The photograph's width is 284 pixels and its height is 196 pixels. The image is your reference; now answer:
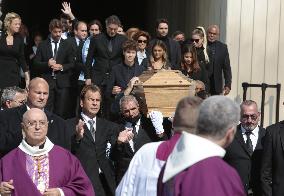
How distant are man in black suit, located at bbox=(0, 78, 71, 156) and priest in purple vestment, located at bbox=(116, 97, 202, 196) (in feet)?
9.21

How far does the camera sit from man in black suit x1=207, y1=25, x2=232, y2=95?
12492 mm

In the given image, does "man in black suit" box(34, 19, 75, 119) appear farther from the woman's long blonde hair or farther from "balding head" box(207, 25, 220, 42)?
"balding head" box(207, 25, 220, 42)

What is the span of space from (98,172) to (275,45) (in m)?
5.13

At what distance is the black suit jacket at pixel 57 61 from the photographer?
40.9ft

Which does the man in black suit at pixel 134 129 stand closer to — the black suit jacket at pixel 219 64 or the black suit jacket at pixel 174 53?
the black suit jacket at pixel 174 53

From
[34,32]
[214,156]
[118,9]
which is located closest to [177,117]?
[214,156]

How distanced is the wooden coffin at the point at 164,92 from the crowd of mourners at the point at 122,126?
0.11 metres

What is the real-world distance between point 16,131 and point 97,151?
0.94 metres

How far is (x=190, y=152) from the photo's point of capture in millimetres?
4672

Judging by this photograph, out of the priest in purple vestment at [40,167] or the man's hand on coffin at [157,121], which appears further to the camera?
the man's hand on coffin at [157,121]

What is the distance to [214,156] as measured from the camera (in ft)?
15.2

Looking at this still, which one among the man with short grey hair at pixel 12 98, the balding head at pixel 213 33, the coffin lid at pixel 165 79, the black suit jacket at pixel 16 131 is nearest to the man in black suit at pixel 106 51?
the balding head at pixel 213 33

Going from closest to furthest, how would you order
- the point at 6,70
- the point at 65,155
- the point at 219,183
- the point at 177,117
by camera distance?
the point at 219,183 < the point at 177,117 < the point at 65,155 < the point at 6,70

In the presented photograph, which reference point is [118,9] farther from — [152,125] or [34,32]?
[152,125]
